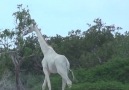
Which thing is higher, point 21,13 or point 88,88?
point 21,13

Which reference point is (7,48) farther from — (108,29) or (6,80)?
(108,29)

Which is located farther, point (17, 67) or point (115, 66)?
point (17, 67)

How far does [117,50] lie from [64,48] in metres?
7.75

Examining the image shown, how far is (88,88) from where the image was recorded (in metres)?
13.4

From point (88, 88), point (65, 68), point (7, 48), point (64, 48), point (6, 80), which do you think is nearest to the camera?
point (88, 88)

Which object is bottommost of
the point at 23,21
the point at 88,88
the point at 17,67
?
the point at 88,88

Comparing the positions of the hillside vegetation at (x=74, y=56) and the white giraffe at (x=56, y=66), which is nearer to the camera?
the white giraffe at (x=56, y=66)

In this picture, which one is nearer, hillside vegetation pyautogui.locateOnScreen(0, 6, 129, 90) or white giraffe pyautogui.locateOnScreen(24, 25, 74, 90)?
white giraffe pyautogui.locateOnScreen(24, 25, 74, 90)

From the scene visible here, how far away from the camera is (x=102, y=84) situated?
13.7 m

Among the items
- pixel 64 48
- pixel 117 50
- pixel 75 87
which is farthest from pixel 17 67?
pixel 75 87

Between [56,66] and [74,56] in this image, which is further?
[74,56]

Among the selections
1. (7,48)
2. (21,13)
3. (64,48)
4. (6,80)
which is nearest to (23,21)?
(21,13)

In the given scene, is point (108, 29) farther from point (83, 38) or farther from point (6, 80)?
point (6, 80)

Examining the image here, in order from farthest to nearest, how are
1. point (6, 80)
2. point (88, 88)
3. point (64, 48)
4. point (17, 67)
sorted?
1. point (64, 48)
2. point (6, 80)
3. point (17, 67)
4. point (88, 88)
